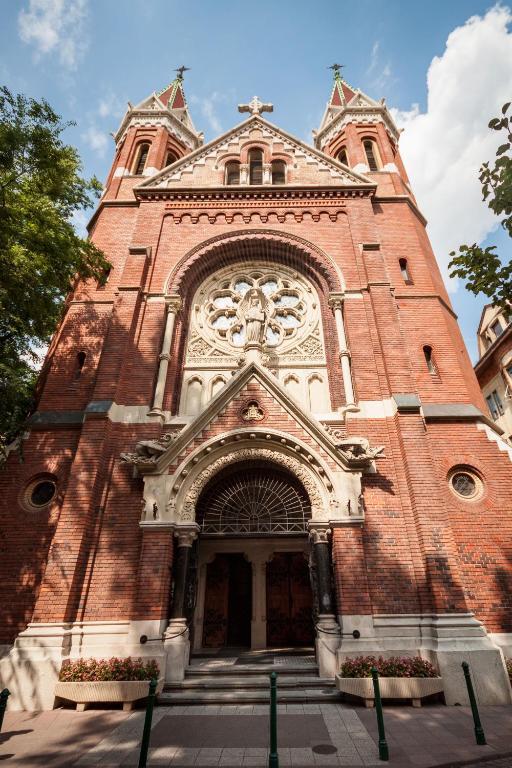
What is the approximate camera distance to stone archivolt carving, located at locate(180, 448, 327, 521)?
30.2 feet

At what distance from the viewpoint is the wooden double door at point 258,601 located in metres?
12.0

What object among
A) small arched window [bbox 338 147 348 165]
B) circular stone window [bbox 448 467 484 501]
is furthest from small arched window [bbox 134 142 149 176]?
circular stone window [bbox 448 467 484 501]

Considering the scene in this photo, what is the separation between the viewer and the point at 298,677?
7.91 m

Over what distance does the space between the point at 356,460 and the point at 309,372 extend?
3689 millimetres

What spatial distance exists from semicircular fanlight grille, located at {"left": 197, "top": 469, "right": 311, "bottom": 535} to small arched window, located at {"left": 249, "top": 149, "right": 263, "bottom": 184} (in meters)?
12.6

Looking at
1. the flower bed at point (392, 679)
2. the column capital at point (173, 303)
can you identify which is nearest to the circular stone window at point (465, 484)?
the flower bed at point (392, 679)

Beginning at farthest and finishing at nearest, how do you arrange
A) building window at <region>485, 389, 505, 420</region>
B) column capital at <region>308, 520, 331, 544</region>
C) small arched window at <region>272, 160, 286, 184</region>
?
1. building window at <region>485, 389, 505, 420</region>
2. small arched window at <region>272, 160, 286, 184</region>
3. column capital at <region>308, 520, 331, 544</region>

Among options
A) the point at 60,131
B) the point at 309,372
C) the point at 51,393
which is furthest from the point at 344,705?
the point at 60,131

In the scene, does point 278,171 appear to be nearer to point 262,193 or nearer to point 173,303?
point 262,193

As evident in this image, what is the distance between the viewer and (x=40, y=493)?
9.87 metres

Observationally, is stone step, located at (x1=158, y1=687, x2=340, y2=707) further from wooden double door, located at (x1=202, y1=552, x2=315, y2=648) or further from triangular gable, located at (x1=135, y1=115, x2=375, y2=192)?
triangular gable, located at (x1=135, y1=115, x2=375, y2=192)

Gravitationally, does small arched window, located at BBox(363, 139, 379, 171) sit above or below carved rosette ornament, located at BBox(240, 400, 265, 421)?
above

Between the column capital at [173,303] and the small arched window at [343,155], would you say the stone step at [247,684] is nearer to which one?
the column capital at [173,303]


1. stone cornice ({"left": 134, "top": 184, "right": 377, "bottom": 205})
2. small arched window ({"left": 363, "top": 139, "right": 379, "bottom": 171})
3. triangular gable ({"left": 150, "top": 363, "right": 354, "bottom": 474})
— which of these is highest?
small arched window ({"left": 363, "top": 139, "right": 379, "bottom": 171})
